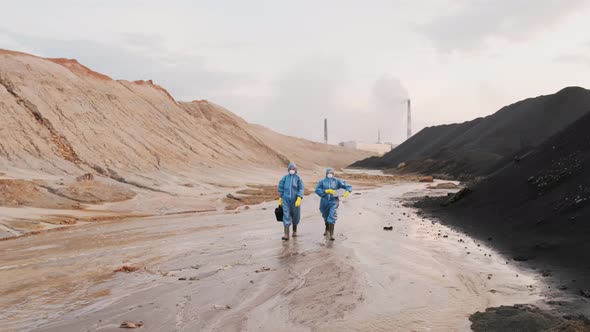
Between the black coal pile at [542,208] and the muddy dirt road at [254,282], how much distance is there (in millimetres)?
948

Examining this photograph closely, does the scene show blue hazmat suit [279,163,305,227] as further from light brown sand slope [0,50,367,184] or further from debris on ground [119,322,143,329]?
light brown sand slope [0,50,367,184]

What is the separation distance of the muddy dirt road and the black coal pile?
37.3 inches

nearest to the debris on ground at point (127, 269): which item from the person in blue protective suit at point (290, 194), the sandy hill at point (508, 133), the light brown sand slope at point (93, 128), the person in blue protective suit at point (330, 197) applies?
the person in blue protective suit at point (290, 194)

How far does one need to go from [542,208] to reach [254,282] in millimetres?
8851

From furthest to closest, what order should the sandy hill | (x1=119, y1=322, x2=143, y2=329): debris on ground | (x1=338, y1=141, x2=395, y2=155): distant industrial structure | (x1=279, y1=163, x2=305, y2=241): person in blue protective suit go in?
1. (x1=338, y1=141, x2=395, y2=155): distant industrial structure
2. the sandy hill
3. (x1=279, y1=163, x2=305, y2=241): person in blue protective suit
4. (x1=119, y1=322, x2=143, y2=329): debris on ground

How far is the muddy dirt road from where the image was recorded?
5762 mm

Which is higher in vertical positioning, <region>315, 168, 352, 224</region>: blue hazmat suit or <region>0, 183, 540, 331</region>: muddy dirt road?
<region>315, 168, 352, 224</region>: blue hazmat suit

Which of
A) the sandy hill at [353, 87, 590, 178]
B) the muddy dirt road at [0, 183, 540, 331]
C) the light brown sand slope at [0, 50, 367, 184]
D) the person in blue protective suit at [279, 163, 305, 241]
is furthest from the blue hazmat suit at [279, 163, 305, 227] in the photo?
the sandy hill at [353, 87, 590, 178]

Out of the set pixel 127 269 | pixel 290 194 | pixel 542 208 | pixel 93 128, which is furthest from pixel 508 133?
pixel 127 269

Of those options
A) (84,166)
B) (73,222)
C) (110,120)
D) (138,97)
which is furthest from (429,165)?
(73,222)

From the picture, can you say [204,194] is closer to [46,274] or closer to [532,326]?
[46,274]

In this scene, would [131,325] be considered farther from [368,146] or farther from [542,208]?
[368,146]

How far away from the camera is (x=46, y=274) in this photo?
839cm

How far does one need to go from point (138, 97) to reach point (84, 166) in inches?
719
